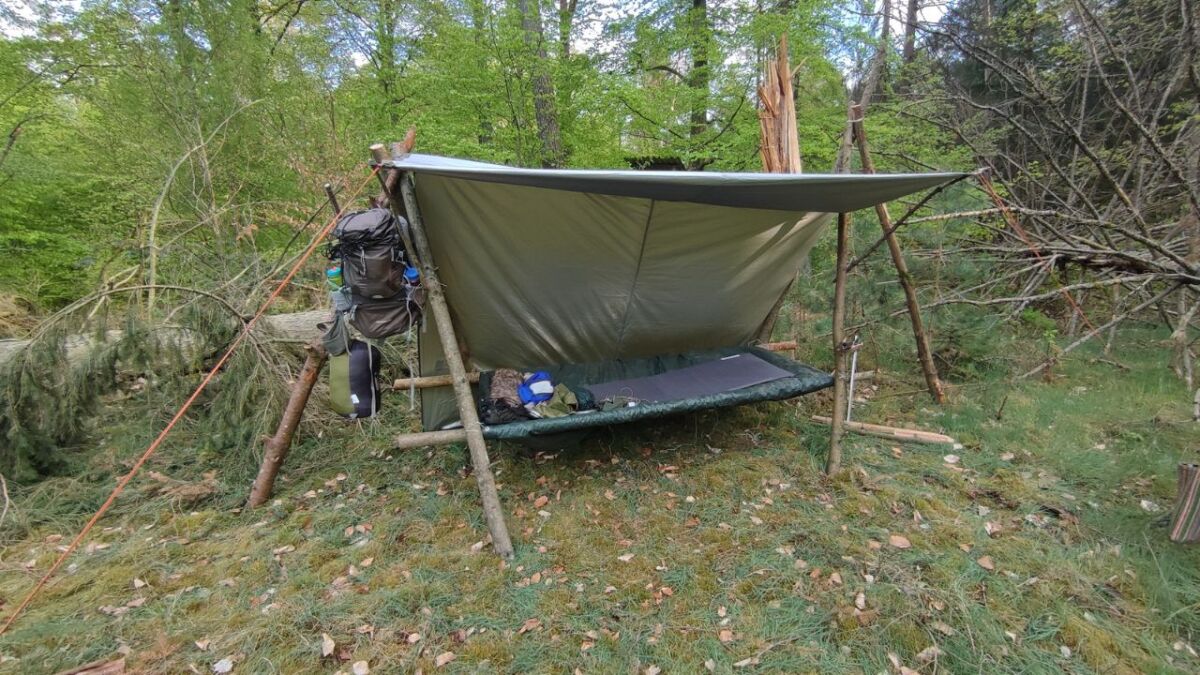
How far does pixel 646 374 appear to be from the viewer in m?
3.39

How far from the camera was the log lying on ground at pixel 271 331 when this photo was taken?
2.59 m

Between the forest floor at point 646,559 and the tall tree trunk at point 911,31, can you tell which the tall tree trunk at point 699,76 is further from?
the forest floor at point 646,559

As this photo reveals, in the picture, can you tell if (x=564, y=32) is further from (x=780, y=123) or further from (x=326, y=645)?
(x=326, y=645)

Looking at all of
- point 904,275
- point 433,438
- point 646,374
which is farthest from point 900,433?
point 433,438

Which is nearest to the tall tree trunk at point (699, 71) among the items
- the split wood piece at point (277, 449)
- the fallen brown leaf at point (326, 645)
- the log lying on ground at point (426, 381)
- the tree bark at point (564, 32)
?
the tree bark at point (564, 32)

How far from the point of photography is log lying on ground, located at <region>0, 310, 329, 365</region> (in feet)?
8.50

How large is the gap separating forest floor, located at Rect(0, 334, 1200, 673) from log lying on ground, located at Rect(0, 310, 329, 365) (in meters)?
0.51

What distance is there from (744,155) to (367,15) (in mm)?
5159

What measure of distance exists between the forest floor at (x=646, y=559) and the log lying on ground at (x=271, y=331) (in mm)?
512

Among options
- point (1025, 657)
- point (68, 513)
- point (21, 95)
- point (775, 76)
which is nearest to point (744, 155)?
point (775, 76)

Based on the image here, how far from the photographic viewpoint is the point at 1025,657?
1.50m

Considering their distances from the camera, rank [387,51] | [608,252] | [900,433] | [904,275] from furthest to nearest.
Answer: [387,51] < [904,275] < [900,433] < [608,252]

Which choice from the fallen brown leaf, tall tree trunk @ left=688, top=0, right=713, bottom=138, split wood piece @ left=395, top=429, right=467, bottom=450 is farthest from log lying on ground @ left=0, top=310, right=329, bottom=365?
tall tree trunk @ left=688, top=0, right=713, bottom=138

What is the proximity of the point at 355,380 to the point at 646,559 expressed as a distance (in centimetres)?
151
